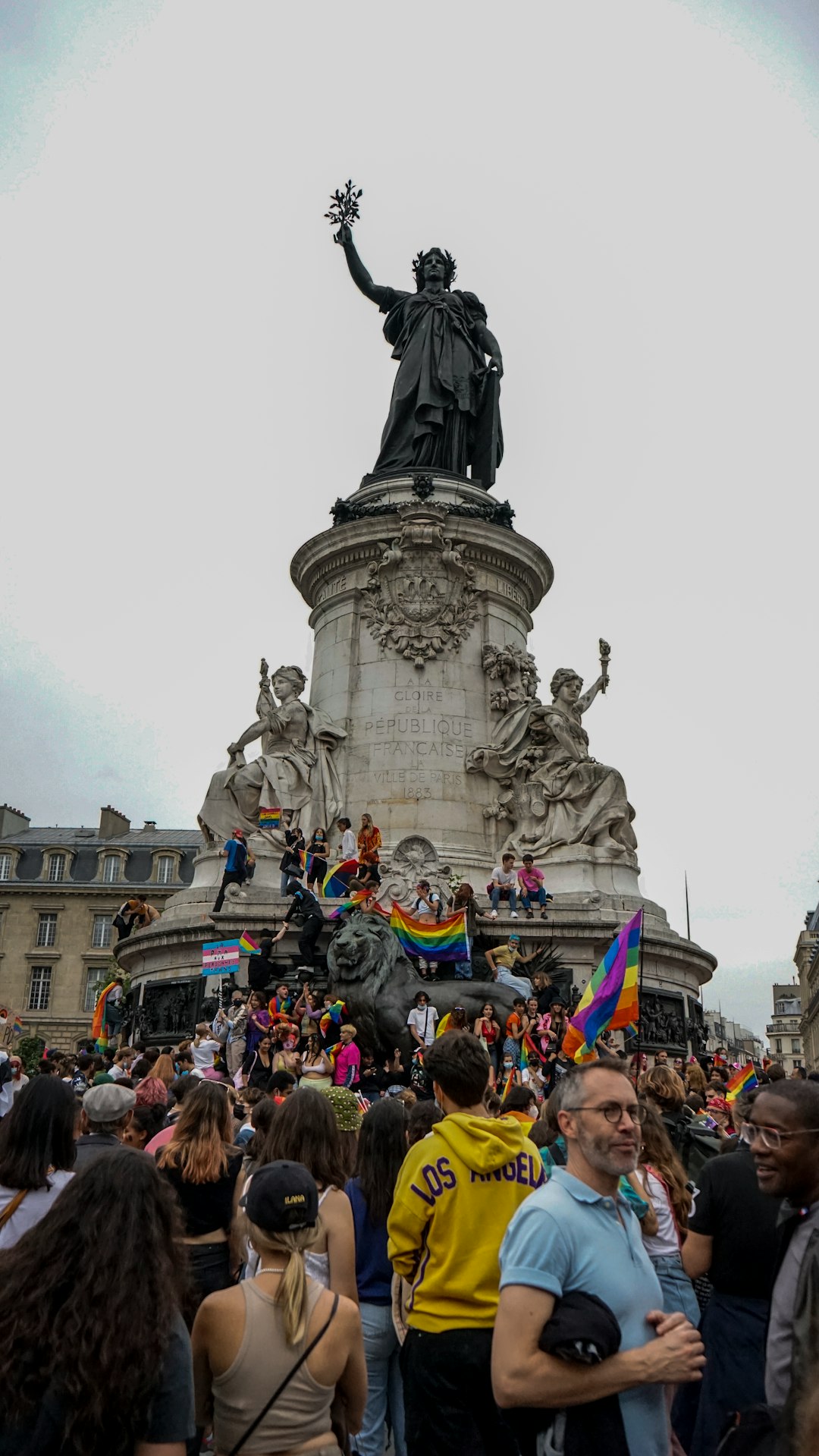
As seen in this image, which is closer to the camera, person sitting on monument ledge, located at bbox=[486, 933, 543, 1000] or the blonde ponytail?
the blonde ponytail

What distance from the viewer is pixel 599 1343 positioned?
3049 millimetres

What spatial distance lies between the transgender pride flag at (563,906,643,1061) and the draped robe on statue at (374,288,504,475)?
1661 cm

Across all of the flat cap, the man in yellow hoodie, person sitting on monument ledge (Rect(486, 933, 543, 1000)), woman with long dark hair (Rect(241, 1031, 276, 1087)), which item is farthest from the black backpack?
person sitting on monument ledge (Rect(486, 933, 543, 1000))

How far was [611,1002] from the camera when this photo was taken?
46.8 feet

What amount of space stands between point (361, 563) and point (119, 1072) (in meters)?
Result: 16.6

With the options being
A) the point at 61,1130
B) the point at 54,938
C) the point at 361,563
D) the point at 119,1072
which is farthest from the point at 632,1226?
the point at 54,938

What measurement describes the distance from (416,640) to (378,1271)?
→ 20330 millimetres

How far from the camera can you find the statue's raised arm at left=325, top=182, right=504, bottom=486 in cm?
2898

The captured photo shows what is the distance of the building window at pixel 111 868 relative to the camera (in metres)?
59.5

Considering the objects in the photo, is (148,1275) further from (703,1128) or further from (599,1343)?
(703,1128)

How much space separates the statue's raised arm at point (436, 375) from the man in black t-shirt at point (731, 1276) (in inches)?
979

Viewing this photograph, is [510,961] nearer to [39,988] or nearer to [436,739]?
[436,739]

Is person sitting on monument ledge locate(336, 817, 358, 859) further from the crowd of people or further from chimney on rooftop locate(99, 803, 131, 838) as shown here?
chimney on rooftop locate(99, 803, 131, 838)

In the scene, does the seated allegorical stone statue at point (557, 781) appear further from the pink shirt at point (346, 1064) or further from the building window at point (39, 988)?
the building window at point (39, 988)
